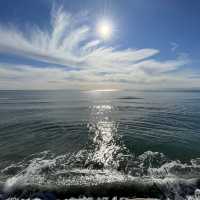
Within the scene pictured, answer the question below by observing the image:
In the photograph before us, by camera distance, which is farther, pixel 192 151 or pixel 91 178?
pixel 192 151

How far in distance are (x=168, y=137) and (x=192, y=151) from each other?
3.14 m

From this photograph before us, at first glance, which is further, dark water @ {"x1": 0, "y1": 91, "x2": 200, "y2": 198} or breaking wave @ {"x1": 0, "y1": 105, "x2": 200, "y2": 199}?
dark water @ {"x1": 0, "y1": 91, "x2": 200, "y2": 198}

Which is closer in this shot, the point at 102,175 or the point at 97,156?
the point at 102,175

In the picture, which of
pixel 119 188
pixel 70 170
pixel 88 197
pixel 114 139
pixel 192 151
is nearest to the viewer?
pixel 88 197

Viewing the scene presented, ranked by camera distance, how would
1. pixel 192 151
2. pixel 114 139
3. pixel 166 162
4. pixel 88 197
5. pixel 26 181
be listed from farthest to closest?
pixel 114 139 < pixel 192 151 < pixel 166 162 < pixel 26 181 < pixel 88 197

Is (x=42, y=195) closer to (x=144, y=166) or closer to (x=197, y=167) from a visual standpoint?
(x=144, y=166)

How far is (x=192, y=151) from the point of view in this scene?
41.6 feet

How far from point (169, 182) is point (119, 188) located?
9.67 feet

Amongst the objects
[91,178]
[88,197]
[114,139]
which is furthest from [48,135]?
[88,197]

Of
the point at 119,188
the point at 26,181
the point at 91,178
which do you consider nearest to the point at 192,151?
the point at 119,188

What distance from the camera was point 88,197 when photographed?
24.9 feet

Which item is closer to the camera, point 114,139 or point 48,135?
point 114,139

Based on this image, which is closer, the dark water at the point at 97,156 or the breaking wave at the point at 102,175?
the breaking wave at the point at 102,175

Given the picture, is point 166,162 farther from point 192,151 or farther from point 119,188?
point 119,188
